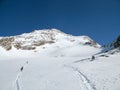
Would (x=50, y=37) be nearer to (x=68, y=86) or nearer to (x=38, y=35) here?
(x=38, y=35)

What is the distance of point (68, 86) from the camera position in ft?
79.7

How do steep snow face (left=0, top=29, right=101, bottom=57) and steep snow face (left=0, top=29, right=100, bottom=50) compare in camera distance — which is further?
steep snow face (left=0, top=29, right=100, bottom=50)

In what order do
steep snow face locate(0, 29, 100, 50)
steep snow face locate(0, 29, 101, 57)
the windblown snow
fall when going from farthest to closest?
steep snow face locate(0, 29, 100, 50) < steep snow face locate(0, 29, 101, 57) < the windblown snow

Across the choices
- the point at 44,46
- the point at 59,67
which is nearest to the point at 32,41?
the point at 44,46

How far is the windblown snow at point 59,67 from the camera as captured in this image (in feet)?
82.8

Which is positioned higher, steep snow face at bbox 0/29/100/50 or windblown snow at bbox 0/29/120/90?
steep snow face at bbox 0/29/100/50

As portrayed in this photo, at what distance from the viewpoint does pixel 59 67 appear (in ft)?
158

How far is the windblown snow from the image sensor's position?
25234 mm

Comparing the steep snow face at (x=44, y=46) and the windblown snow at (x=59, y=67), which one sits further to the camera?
the steep snow face at (x=44, y=46)

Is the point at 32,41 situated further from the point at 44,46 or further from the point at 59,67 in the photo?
the point at 59,67

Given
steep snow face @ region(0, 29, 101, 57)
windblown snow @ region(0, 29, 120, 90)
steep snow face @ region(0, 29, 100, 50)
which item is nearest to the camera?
windblown snow @ region(0, 29, 120, 90)

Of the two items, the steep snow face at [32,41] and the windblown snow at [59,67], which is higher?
the steep snow face at [32,41]

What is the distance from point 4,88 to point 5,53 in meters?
94.4

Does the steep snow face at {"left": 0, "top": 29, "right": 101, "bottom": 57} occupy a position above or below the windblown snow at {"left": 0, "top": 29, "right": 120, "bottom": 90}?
above
